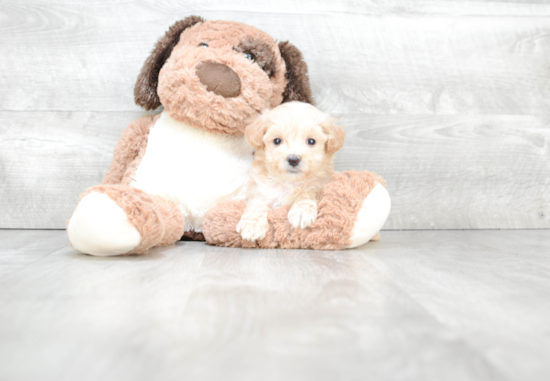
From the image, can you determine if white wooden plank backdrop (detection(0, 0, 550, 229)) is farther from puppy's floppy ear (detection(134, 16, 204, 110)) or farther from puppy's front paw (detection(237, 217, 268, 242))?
puppy's front paw (detection(237, 217, 268, 242))

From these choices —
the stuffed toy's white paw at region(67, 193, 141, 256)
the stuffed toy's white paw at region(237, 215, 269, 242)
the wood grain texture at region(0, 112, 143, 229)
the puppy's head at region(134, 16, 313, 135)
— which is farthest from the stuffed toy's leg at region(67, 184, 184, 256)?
the wood grain texture at region(0, 112, 143, 229)

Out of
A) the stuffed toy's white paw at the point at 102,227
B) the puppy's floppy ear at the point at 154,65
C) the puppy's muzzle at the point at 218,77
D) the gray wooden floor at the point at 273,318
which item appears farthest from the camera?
the puppy's floppy ear at the point at 154,65

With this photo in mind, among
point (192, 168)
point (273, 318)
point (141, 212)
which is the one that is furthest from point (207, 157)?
point (273, 318)

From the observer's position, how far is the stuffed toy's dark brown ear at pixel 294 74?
1.37 metres

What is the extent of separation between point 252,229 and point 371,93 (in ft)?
2.53

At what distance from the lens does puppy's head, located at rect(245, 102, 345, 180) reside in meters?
1.11

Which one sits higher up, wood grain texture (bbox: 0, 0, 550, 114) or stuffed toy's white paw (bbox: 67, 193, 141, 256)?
wood grain texture (bbox: 0, 0, 550, 114)

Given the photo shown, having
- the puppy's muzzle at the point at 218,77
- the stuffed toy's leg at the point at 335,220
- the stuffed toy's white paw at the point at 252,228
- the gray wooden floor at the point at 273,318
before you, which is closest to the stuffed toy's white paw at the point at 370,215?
the stuffed toy's leg at the point at 335,220

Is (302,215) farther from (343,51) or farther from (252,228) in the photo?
(343,51)

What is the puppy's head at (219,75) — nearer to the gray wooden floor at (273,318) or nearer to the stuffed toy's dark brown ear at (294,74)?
the stuffed toy's dark brown ear at (294,74)

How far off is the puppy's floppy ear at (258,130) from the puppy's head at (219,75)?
9cm

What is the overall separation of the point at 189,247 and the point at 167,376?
717 mm

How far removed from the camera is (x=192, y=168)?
4.23 feet

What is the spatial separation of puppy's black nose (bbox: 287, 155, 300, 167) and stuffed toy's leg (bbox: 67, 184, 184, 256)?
353 millimetres
